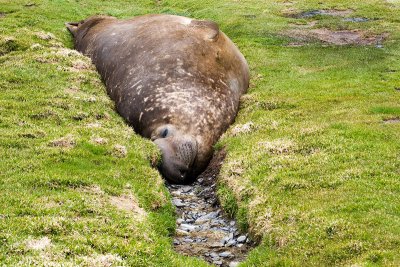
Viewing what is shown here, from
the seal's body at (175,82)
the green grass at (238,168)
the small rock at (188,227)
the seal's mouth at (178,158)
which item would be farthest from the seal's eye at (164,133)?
the small rock at (188,227)

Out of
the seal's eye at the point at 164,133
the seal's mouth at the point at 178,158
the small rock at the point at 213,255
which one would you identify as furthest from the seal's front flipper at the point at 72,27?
the small rock at the point at 213,255

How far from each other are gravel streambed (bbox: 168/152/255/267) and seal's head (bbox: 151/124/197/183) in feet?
1.37

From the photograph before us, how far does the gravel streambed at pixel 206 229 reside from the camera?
1286 cm

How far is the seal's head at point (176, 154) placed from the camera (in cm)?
1766

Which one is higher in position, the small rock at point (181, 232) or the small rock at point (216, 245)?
the small rock at point (216, 245)

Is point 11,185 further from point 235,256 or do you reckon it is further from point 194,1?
point 194,1

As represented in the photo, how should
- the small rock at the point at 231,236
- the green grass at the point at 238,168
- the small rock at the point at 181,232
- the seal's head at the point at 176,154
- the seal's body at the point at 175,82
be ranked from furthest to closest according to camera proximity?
→ the seal's body at the point at 175,82, the seal's head at the point at 176,154, the small rock at the point at 181,232, the small rock at the point at 231,236, the green grass at the point at 238,168

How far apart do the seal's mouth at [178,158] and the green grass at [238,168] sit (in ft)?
1.91

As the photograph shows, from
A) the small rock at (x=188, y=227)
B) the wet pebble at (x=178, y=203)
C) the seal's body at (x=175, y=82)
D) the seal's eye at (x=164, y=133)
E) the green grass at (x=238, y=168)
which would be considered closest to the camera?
the green grass at (x=238, y=168)

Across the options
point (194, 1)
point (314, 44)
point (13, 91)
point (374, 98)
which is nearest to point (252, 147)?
point (374, 98)

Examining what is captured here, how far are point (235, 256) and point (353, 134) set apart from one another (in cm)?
643

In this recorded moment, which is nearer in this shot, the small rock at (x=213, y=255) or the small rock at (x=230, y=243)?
the small rock at (x=213, y=255)

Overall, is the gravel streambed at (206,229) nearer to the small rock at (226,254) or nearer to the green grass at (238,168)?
the small rock at (226,254)

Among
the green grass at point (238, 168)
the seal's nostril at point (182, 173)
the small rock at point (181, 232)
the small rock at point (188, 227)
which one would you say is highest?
the green grass at point (238, 168)
